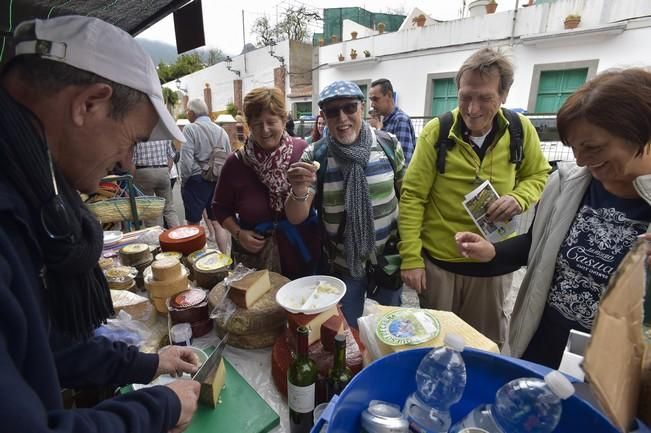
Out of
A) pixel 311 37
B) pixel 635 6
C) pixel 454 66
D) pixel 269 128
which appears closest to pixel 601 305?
pixel 269 128

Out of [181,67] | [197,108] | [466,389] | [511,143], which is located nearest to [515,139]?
[511,143]

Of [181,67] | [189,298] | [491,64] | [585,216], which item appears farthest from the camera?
[181,67]

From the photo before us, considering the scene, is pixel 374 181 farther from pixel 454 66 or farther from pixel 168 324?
pixel 454 66

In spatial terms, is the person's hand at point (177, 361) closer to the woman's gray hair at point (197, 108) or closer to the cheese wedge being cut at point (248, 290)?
the cheese wedge being cut at point (248, 290)

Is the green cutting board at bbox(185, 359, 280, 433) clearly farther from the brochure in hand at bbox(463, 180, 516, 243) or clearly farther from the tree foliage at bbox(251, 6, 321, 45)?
the tree foliage at bbox(251, 6, 321, 45)

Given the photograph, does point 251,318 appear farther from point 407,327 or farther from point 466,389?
point 466,389

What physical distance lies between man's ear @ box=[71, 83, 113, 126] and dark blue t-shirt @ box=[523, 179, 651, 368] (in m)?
1.63

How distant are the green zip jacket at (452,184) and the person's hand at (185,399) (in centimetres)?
132

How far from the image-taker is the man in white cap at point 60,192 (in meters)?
0.60

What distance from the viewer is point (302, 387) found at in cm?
97

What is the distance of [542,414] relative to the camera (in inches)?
27.0

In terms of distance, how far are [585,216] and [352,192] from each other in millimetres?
1068

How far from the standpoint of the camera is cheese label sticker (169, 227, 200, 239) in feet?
6.89

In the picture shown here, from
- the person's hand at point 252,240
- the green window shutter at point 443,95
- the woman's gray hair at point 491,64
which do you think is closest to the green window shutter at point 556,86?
the green window shutter at point 443,95
